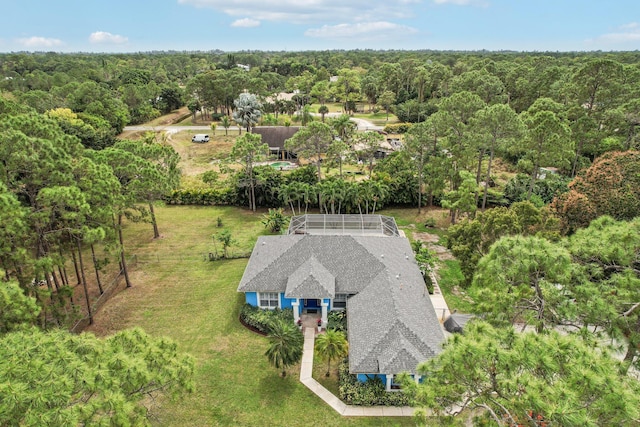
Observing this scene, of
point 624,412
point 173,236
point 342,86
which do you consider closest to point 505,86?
point 342,86

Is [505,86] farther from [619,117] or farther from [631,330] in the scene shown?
[631,330]

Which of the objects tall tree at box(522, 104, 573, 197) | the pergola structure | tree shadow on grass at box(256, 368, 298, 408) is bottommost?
tree shadow on grass at box(256, 368, 298, 408)

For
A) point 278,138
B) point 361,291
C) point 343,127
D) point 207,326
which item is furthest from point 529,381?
point 278,138

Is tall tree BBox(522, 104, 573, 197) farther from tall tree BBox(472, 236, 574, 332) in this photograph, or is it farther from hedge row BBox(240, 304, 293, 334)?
hedge row BBox(240, 304, 293, 334)

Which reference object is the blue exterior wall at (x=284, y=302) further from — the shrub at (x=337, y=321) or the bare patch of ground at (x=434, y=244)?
the bare patch of ground at (x=434, y=244)

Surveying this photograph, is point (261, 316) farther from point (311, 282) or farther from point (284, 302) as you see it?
point (311, 282)

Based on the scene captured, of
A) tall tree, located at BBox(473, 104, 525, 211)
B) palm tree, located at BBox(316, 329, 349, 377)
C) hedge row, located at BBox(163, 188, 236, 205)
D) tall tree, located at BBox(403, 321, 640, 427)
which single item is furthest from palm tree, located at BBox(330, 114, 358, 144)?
tall tree, located at BBox(403, 321, 640, 427)
